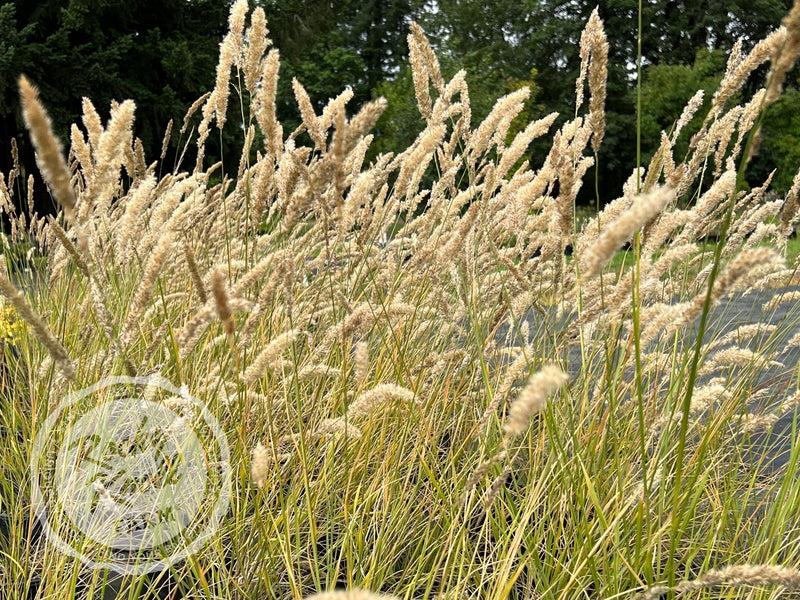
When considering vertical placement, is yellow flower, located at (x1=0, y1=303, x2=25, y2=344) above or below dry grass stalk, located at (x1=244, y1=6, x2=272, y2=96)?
below

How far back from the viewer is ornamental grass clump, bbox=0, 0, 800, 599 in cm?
111

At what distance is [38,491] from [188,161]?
58.6ft

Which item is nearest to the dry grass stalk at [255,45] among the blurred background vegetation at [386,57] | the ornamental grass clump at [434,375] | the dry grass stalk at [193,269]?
the ornamental grass clump at [434,375]

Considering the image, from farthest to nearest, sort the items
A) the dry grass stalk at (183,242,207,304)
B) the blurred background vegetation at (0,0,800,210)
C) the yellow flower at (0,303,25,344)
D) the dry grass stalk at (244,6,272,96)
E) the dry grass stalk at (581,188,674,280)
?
the blurred background vegetation at (0,0,800,210) < the yellow flower at (0,303,25,344) < the dry grass stalk at (244,6,272,96) < the dry grass stalk at (183,242,207,304) < the dry grass stalk at (581,188,674,280)

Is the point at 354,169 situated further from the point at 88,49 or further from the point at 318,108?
the point at 318,108

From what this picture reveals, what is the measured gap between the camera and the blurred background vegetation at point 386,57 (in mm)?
15031

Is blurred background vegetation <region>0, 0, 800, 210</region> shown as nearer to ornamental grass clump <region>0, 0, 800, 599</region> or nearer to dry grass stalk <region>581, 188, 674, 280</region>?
ornamental grass clump <region>0, 0, 800, 599</region>

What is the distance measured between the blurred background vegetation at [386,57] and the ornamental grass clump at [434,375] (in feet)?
36.1

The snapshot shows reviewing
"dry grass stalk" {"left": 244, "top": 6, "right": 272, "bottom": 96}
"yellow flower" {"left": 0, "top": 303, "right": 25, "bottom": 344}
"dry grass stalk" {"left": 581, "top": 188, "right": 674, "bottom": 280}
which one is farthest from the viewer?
"yellow flower" {"left": 0, "top": 303, "right": 25, "bottom": 344}

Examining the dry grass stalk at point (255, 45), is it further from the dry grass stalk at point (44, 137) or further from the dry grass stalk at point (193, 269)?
the dry grass stalk at point (44, 137)

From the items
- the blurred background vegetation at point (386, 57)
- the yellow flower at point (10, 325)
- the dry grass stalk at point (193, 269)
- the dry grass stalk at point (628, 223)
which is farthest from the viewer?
the blurred background vegetation at point (386, 57)

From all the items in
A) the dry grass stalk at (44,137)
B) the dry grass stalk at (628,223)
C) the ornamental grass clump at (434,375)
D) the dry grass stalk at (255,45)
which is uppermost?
the dry grass stalk at (255,45)

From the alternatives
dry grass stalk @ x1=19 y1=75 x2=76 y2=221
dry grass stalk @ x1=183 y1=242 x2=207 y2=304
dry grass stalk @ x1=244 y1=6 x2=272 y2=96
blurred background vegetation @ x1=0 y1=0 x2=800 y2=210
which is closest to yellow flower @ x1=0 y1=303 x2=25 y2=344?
dry grass stalk @ x1=244 y1=6 x2=272 y2=96

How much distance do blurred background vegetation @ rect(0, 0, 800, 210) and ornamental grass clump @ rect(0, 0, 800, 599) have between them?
10995 mm
